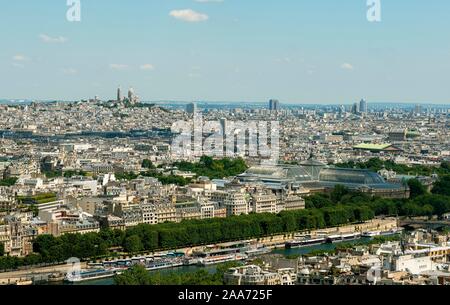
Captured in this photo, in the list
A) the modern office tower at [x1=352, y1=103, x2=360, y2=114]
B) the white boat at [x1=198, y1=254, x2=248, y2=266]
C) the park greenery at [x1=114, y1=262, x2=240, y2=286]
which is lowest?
the white boat at [x1=198, y1=254, x2=248, y2=266]

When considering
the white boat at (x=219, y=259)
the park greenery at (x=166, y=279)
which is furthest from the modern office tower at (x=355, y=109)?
the park greenery at (x=166, y=279)

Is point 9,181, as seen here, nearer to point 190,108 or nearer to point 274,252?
point 274,252

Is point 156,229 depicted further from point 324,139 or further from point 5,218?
point 324,139

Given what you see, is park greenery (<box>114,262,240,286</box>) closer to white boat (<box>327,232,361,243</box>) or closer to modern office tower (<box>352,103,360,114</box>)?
white boat (<box>327,232,361,243</box>)

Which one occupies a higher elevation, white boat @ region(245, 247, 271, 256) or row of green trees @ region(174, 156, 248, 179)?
row of green trees @ region(174, 156, 248, 179)

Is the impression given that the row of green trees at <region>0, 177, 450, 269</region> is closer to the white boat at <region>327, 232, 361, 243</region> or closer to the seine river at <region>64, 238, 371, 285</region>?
the white boat at <region>327, 232, 361, 243</region>

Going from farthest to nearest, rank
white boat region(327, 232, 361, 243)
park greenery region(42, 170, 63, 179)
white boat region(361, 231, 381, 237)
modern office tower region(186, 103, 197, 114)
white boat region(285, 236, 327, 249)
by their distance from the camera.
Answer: modern office tower region(186, 103, 197, 114) → park greenery region(42, 170, 63, 179) → white boat region(361, 231, 381, 237) → white boat region(327, 232, 361, 243) → white boat region(285, 236, 327, 249)

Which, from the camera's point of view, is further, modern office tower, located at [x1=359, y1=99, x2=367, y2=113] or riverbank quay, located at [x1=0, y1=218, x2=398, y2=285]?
modern office tower, located at [x1=359, y1=99, x2=367, y2=113]

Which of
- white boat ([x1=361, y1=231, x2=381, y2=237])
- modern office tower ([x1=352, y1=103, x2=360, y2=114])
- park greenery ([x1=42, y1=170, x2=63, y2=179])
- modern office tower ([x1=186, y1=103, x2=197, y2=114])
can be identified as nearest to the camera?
white boat ([x1=361, y1=231, x2=381, y2=237])

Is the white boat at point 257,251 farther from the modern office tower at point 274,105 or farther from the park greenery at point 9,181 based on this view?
the modern office tower at point 274,105

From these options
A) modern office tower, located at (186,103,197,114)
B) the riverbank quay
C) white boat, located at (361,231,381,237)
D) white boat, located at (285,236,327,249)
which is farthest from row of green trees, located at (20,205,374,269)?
modern office tower, located at (186,103,197,114)
